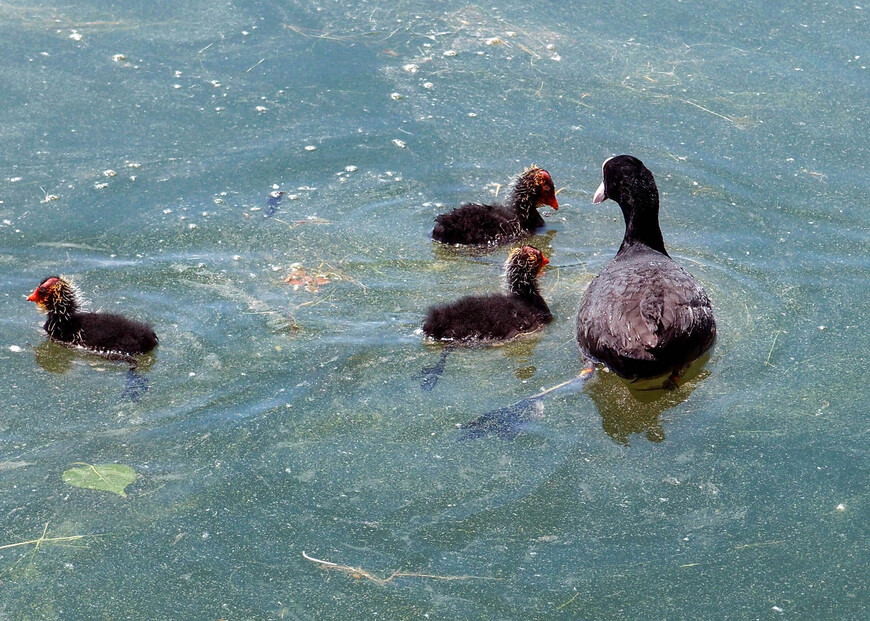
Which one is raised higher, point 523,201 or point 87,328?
point 523,201

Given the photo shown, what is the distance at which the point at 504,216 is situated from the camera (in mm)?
6277

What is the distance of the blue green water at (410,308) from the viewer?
3924 mm

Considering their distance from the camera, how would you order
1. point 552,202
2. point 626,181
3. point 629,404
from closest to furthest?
point 629,404 < point 626,181 < point 552,202

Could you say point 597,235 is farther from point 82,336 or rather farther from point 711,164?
point 82,336

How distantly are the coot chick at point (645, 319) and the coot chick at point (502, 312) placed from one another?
A: 0.27 m

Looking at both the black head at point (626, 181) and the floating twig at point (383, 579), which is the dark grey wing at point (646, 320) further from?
the floating twig at point (383, 579)

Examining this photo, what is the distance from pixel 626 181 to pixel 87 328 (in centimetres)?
299

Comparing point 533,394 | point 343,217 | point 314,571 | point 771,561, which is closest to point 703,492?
point 771,561

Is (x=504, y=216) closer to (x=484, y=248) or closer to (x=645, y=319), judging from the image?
(x=484, y=248)

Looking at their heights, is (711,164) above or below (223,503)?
above

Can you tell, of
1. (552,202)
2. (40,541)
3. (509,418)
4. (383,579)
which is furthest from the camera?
(552,202)

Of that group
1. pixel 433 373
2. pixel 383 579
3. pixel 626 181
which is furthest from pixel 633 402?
pixel 383 579

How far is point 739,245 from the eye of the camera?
6.14 m

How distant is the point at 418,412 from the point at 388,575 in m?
1.04
